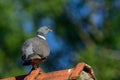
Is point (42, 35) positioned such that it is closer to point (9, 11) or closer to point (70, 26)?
point (9, 11)

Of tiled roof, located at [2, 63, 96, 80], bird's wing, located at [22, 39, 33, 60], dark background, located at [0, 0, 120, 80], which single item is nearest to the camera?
tiled roof, located at [2, 63, 96, 80]

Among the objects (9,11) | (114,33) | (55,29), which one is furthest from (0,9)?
(114,33)

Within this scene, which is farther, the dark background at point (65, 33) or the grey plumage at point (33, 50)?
the dark background at point (65, 33)

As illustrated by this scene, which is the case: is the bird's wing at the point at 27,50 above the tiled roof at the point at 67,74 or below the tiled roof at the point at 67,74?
above

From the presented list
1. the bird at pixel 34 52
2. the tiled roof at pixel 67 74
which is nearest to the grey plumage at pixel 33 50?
the bird at pixel 34 52

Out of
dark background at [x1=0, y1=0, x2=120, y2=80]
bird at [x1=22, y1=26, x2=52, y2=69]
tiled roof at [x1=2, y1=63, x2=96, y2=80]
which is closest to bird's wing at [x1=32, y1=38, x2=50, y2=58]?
bird at [x1=22, y1=26, x2=52, y2=69]

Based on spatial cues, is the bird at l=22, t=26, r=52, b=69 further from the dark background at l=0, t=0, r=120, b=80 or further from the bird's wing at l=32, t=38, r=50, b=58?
the dark background at l=0, t=0, r=120, b=80

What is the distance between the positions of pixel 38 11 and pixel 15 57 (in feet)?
5.33

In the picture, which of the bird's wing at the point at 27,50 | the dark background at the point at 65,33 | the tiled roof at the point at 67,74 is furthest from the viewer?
the dark background at the point at 65,33

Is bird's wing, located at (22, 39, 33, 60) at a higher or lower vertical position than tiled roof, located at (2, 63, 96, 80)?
higher

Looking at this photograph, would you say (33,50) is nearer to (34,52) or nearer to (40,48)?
(34,52)

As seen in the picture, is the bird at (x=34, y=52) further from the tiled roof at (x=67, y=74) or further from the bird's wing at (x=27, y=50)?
the tiled roof at (x=67, y=74)

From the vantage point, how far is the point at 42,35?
38.7 ft

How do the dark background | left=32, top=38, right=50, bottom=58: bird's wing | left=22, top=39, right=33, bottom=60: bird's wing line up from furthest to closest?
the dark background, left=32, top=38, right=50, bottom=58: bird's wing, left=22, top=39, right=33, bottom=60: bird's wing
